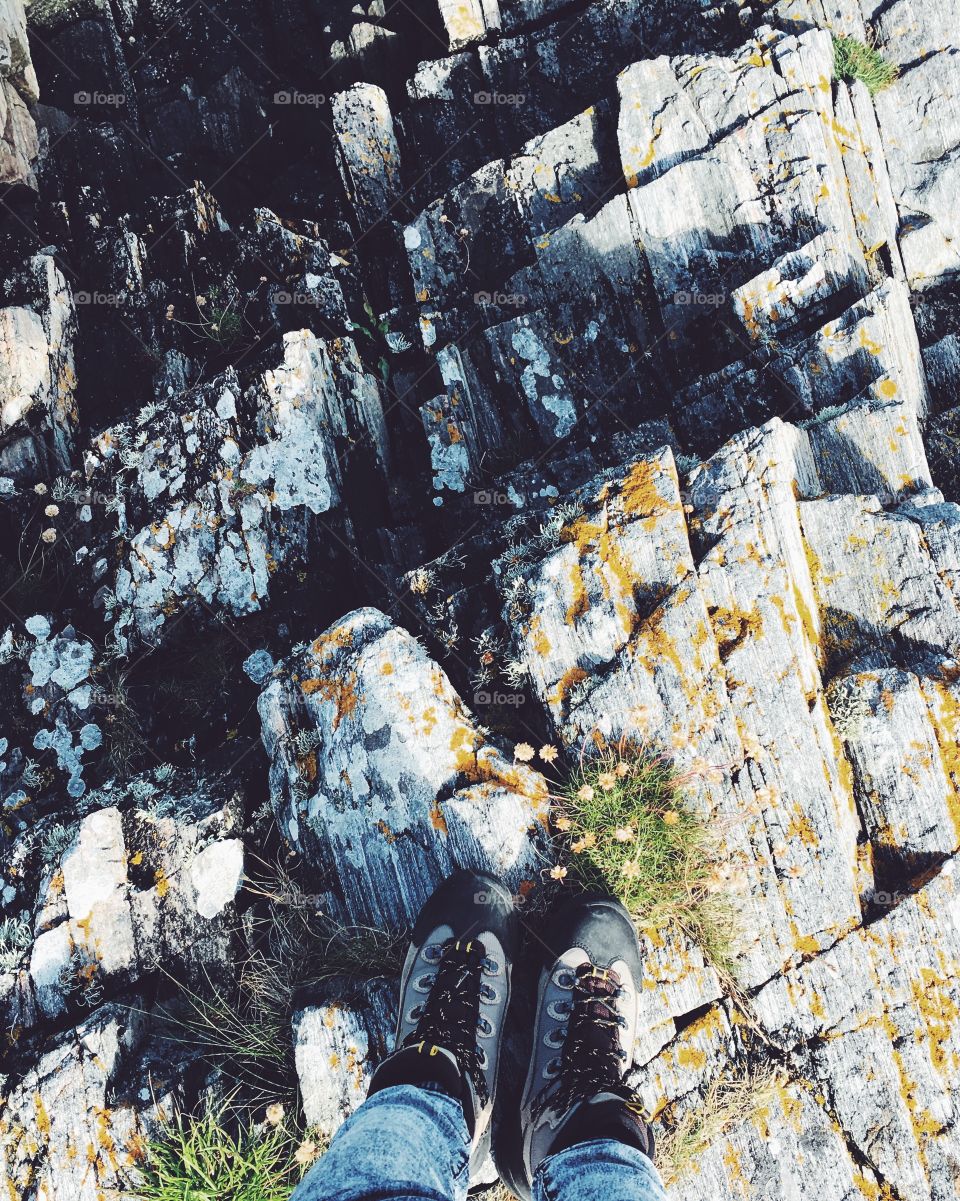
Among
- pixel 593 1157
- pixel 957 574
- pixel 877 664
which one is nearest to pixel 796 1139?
pixel 593 1157

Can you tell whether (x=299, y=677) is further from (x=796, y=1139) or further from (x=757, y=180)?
(x=757, y=180)

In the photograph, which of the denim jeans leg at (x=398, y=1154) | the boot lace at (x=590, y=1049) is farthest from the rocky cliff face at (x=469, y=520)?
the denim jeans leg at (x=398, y=1154)

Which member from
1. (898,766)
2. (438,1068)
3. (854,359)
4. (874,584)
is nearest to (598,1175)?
(438,1068)

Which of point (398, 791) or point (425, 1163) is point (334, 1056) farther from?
point (398, 791)

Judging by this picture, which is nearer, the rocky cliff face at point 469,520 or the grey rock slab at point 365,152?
the rocky cliff face at point 469,520
